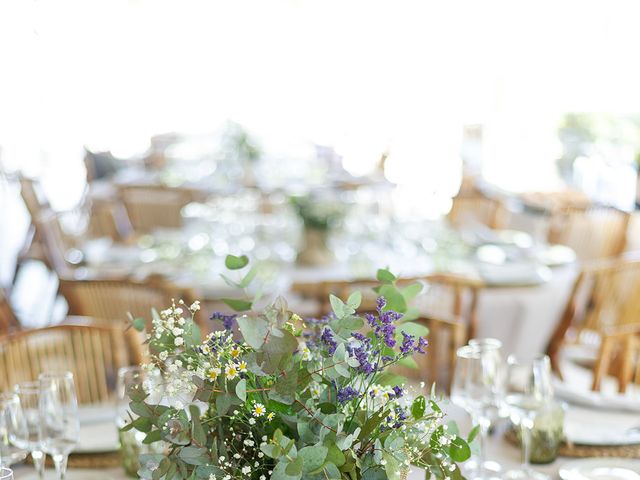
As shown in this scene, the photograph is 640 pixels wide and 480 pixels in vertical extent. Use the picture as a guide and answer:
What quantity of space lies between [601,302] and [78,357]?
2.01 meters

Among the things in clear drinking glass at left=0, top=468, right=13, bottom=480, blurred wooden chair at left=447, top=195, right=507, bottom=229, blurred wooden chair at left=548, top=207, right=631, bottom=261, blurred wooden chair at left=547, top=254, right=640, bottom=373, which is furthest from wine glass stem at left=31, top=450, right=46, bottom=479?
blurred wooden chair at left=447, top=195, right=507, bottom=229

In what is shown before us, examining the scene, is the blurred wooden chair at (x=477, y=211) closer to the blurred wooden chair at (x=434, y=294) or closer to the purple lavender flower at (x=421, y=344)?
the blurred wooden chair at (x=434, y=294)

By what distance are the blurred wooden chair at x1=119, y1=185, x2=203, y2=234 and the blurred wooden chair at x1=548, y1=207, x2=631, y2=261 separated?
2.07 meters

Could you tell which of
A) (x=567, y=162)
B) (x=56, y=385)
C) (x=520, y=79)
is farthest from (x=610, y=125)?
(x=56, y=385)

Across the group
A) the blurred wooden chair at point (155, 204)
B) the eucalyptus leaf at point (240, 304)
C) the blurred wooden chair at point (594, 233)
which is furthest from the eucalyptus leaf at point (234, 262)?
the blurred wooden chair at point (155, 204)

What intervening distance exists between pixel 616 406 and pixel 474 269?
144cm

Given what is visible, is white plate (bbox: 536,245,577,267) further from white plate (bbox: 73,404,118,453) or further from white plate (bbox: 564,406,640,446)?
white plate (bbox: 73,404,118,453)

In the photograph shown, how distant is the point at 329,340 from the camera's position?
1.23 metres

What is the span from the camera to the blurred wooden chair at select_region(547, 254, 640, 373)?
3.25 metres

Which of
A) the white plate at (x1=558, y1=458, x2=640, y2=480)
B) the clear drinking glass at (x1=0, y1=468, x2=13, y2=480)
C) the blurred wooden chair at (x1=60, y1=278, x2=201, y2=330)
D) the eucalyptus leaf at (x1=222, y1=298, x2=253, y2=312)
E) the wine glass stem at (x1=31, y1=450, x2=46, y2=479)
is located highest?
Result: the eucalyptus leaf at (x1=222, y1=298, x2=253, y2=312)

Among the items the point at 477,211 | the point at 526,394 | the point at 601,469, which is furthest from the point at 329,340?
the point at 477,211

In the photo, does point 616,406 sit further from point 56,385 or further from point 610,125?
point 610,125

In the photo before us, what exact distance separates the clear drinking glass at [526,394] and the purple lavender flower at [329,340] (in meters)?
0.54

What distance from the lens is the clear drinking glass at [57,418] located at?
154cm
